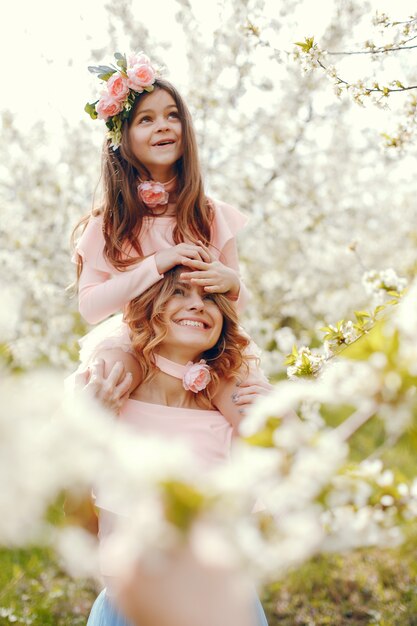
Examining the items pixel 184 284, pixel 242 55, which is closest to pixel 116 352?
pixel 184 284

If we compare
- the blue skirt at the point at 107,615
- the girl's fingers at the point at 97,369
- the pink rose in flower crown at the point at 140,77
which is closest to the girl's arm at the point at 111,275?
the girl's fingers at the point at 97,369

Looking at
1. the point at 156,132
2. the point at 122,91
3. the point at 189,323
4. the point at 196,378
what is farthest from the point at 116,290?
the point at 122,91

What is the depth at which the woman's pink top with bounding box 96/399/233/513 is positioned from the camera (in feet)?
6.82

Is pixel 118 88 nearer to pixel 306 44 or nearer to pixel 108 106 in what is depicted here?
pixel 108 106

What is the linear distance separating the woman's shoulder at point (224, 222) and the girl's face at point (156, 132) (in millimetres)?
266

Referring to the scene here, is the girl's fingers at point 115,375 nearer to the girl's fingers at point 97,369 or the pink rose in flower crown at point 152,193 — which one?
the girl's fingers at point 97,369

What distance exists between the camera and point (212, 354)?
2334 mm

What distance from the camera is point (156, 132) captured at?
252 centimetres

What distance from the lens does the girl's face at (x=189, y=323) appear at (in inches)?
87.3

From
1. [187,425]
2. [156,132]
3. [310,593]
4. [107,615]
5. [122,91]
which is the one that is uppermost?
[122,91]

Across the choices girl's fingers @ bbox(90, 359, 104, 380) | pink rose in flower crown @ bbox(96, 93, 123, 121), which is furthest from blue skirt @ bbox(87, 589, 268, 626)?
pink rose in flower crown @ bbox(96, 93, 123, 121)

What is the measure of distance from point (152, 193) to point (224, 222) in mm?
312

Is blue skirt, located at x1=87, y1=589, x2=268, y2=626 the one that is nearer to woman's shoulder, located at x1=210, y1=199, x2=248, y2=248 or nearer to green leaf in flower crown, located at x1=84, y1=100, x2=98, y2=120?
woman's shoulder, located at x1=210, y1=199, x2=248, y2=248

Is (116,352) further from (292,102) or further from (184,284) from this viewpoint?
(292,102)
